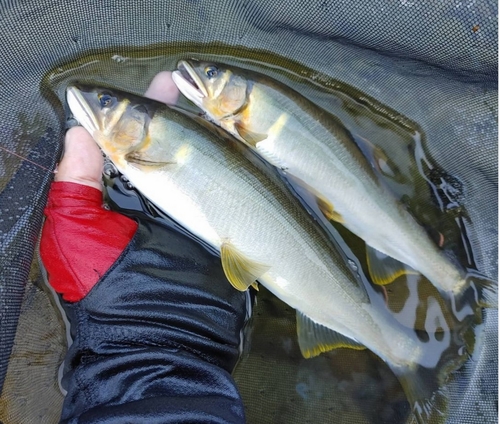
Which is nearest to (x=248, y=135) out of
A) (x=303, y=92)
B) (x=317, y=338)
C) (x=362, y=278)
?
(x=303, y=92)

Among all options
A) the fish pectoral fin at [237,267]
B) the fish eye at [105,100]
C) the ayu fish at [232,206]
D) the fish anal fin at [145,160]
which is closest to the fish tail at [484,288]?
the ayu fish at [232,206]

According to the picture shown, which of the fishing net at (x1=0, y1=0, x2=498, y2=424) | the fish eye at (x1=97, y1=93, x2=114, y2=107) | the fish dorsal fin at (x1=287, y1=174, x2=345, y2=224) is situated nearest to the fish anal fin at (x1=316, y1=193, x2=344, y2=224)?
the fish dorsal fin at (x1=287, y1=174, x2=345, y2=224)

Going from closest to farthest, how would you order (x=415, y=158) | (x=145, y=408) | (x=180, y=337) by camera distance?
1. (x=145, y=408)
2. (x=180, y=337)
3. (x=415, y=158)

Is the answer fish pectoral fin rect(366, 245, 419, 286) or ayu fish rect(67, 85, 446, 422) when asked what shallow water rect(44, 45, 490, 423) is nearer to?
fish pectoral fin rect(366, 245, 419, 286)

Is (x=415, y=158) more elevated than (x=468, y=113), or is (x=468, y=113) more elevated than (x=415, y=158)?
(x=468, y=113)

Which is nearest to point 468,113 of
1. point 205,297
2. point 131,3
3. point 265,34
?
point 265,34

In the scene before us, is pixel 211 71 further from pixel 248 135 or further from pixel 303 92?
pixel 303 92

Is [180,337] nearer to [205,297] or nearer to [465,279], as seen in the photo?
[205,297]
